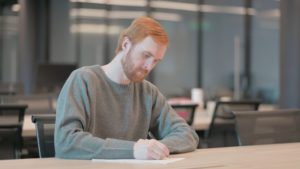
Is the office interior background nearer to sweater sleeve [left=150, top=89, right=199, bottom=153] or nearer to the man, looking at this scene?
sweater sleeve [left=150, top=89, right=199, bottom=153]

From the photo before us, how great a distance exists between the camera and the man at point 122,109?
162cm

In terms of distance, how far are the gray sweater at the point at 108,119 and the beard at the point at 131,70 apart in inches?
3.3

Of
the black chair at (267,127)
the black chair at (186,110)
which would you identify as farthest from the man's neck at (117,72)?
the black chair at (186,110)

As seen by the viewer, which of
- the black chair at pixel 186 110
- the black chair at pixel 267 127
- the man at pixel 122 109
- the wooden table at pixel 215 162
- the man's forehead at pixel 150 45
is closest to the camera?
the wooden table at pixel 215 162

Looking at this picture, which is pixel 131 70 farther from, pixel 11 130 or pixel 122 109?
pixel 11 130

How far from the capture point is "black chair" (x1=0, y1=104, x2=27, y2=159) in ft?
9.32

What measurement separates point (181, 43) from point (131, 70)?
6361mm

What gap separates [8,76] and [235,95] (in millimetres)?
5721

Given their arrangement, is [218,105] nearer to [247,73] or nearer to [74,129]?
[74,129]

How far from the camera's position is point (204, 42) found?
7.83 meters

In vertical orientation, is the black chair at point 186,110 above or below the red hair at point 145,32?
below

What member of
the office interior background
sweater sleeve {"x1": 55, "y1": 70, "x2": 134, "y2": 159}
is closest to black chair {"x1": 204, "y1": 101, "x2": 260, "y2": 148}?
the office interior background

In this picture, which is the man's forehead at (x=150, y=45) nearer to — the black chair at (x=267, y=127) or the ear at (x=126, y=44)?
the ear at (x=126, y=44)

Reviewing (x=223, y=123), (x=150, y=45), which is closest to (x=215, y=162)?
(x=150, y=45)
